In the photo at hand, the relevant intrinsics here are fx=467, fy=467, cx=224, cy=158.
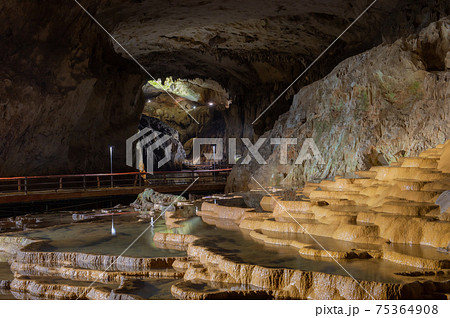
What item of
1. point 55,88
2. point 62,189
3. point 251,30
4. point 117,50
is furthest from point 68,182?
point 251,30

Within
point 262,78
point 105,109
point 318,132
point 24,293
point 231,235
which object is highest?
point 262,78

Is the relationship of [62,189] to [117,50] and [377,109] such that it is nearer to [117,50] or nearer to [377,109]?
[117,50]

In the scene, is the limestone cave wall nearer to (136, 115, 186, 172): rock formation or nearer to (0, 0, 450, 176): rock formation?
(0, 0, 450, 176): rock formation

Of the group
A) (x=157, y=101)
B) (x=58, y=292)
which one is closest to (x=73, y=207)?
(x=58, y=292)

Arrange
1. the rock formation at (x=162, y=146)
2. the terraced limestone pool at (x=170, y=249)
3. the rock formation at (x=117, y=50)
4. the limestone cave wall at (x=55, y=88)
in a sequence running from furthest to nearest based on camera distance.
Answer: the rock formation at (x=162, y=146) → the rock formation at (x=117, y=50) → the limestone cave wall at (x=55, y=88) → the terraced limestone pool at (x=170, y=249)

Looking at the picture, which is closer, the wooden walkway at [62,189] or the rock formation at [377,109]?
the rock formation at [377,109]

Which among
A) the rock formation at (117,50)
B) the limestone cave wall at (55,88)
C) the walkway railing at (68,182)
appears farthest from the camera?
the walkway railing at (68,182)

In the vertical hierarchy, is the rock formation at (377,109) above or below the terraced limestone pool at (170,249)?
above

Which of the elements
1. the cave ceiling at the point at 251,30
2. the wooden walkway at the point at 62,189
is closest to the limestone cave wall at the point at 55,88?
the wooden walkway at the point at 62,189

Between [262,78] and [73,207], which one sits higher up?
[262,78]

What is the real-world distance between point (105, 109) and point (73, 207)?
4923 mm

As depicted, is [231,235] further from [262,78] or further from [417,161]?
[262,78]

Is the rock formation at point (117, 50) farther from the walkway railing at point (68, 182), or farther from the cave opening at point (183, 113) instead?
the cave opening at point (183, 113)

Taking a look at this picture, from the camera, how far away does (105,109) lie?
1680 centimetres
